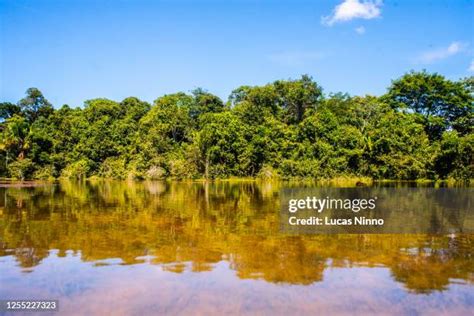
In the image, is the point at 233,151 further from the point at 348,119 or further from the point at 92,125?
the point at 92,125

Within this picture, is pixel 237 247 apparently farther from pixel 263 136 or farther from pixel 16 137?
pixel 16 137

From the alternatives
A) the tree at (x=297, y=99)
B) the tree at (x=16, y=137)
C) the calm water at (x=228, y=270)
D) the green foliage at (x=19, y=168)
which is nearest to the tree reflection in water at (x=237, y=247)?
the calm water at (x=228, y=270)

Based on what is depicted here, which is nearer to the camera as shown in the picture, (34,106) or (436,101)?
(436,101)

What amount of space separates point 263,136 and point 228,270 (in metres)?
44.9

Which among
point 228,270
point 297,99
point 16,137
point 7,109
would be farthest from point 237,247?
point 7,109

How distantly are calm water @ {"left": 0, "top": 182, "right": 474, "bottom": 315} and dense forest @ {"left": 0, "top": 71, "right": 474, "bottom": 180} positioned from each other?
116ft

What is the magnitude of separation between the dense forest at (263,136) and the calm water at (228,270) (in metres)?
35.3

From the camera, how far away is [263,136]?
169ft

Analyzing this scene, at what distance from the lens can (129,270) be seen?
7086 mm

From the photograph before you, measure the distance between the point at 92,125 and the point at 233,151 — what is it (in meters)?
22.3

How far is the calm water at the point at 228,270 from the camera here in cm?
548

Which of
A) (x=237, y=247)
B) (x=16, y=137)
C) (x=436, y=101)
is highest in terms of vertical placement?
(x=436, y=101)

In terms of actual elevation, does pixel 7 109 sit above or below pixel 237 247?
above

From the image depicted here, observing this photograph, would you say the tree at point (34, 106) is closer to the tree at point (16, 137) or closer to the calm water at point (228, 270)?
the tree at point (16, 137)
